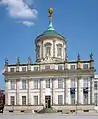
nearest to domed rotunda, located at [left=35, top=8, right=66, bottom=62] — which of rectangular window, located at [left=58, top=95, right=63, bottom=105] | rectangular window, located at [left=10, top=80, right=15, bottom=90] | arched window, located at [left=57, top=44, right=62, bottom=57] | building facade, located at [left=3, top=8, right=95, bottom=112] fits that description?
arched window, located at [left=57, top=44, right=62, bottom=57]

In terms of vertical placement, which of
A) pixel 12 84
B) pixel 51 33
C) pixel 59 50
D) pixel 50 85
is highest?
pixel 51 33

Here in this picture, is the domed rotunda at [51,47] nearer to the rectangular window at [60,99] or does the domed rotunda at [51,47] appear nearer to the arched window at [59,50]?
the arched window at [59,50]

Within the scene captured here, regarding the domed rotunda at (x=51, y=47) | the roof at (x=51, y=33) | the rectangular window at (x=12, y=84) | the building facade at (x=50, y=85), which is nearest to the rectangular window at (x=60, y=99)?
the building facade at (x=50, y=85)

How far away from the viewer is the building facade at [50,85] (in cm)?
6888

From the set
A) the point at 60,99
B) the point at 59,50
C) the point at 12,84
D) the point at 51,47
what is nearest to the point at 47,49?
the point at 51,47

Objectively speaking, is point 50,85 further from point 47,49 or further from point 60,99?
point 47,49

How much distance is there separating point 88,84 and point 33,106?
42.9 ft

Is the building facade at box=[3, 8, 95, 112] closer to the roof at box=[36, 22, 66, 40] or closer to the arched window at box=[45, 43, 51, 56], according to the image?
the arched window at box=[45, 43, 51, 56]

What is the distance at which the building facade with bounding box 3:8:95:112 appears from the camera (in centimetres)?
6888

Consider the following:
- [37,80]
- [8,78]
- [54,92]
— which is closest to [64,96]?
[54,92]

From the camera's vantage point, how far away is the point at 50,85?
7031cm

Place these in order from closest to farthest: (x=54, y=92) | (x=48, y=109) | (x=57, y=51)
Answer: (x=48, y=109), (x=54, y=92), (x=57, y=51)

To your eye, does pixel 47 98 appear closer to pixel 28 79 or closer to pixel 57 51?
pixel 28 79

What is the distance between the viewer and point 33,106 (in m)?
70.4
